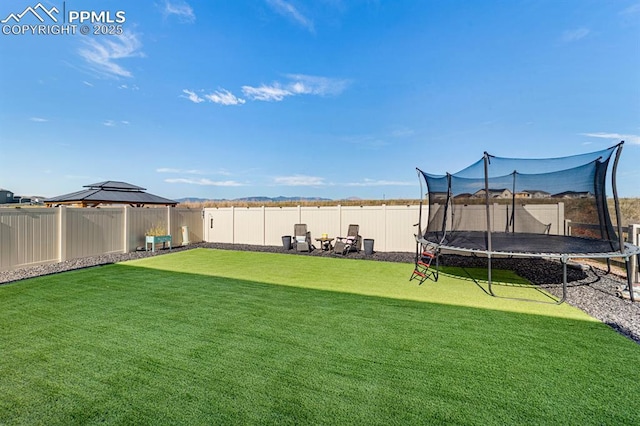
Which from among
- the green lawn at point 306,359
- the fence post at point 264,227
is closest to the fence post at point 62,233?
the green lawn at point 306,359

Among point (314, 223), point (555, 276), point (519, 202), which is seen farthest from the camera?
point (314, 223)

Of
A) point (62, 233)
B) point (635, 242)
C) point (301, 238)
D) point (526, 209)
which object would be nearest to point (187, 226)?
point (62, 233)

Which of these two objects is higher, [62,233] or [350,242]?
[62,233]

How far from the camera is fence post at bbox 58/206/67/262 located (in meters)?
6.86

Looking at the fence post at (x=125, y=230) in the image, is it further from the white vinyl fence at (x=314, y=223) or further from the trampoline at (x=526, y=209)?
the trampoline at (x=526, y=209)

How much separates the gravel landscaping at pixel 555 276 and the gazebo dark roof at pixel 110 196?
2642mm

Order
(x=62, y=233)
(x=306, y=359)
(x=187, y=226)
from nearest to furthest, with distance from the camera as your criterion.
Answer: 1. (x=306, y=359)
2. (x=62, y=233)
3. (x=187, y=226)

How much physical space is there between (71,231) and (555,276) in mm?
10820

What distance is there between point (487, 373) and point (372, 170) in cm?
1205

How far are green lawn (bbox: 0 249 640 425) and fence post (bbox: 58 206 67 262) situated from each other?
3024 mm

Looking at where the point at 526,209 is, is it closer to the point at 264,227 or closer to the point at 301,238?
the point at 301,238

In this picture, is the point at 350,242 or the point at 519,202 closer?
the point at 519,202

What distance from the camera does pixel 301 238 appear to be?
9.21 metres

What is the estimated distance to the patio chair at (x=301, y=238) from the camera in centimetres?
900
